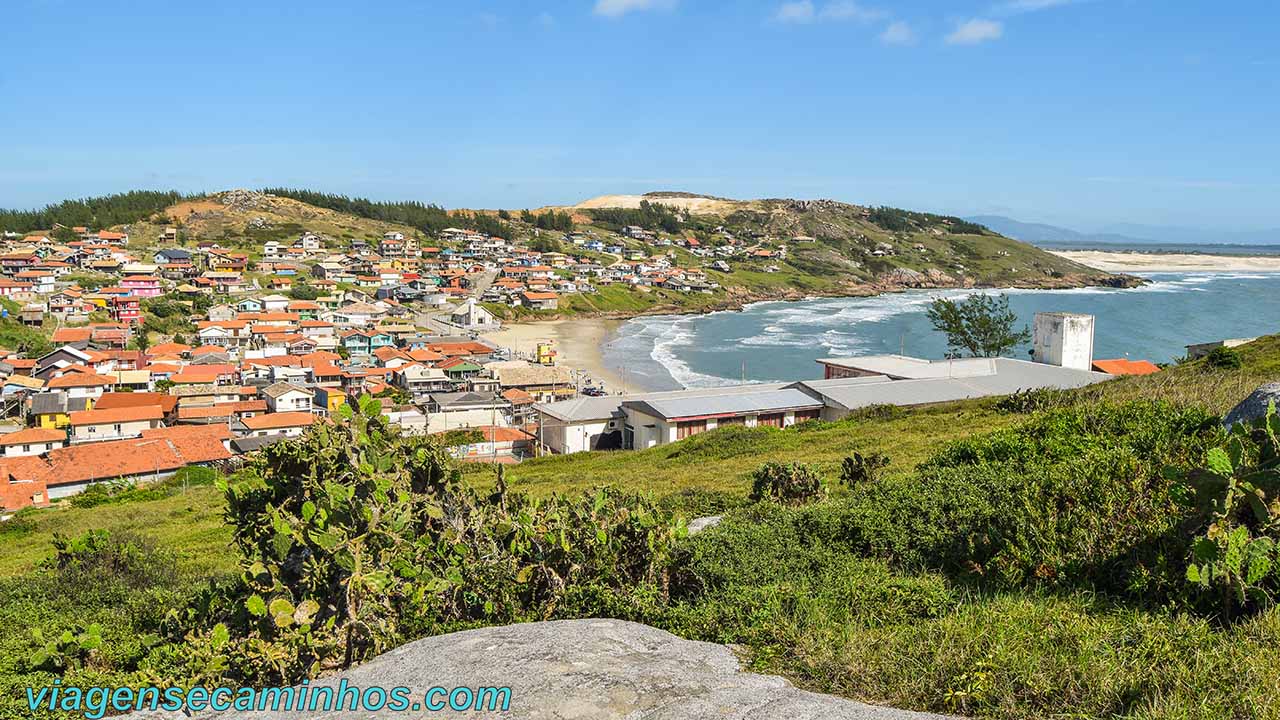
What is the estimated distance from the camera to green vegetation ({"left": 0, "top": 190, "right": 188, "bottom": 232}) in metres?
125

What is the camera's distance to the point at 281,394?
5012cm

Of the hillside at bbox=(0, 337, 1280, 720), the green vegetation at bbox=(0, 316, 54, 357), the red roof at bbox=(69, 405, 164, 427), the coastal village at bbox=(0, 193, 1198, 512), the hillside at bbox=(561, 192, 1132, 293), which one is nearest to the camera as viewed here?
the hillside at bbox=(0, 337, 1280, 720)

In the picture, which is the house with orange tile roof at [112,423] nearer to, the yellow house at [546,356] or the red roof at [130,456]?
the red roof at [130,456]

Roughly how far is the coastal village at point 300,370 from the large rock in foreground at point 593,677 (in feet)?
7.68

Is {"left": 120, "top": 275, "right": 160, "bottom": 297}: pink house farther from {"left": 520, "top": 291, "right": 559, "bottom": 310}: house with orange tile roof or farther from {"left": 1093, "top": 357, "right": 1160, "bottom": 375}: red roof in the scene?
{"left": 1093, "top": 357, "right": 1160, "bottom": 375}: red roof

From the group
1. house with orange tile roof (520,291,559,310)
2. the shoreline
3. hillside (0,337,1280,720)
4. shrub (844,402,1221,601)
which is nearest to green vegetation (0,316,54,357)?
the shoreline

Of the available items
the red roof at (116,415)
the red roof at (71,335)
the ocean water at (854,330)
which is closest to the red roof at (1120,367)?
the ocean water at (854,330)

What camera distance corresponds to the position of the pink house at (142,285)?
85.7 meters

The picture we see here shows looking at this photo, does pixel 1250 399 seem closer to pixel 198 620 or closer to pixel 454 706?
pixel 454 706

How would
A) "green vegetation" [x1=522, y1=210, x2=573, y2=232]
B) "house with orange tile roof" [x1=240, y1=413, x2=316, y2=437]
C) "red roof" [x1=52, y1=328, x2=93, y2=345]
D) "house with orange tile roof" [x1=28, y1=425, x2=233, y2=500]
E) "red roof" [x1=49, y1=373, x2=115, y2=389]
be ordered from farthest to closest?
Answer: "green vegetation" [x1=522, y1=210, x2=573, y2=232] → "red roof" [x1=52, y1=328, x2=93, y2=345] → "red roof" [x1=49, y1=373, x2=115, y2=389] → "house with orange tile roof" [x1=240, y1=413, x2=316, y2=437] → "house with orange tile roof" [x1=28, y1=425, x2=233, y2=500]

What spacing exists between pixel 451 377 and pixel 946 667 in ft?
181

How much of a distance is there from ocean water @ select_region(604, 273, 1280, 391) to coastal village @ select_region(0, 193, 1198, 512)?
30.9 ft

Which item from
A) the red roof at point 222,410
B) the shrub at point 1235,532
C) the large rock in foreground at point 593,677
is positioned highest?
the shrub at point 1235,532

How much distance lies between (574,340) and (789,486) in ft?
230
